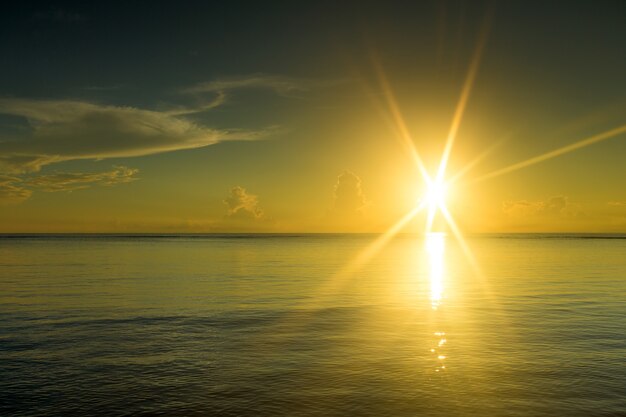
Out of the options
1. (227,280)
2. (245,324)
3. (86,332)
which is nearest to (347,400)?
(245,324)

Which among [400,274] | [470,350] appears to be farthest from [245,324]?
[400,274]

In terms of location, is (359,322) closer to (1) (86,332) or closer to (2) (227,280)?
(1) (86,332)

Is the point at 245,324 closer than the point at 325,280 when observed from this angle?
Yes

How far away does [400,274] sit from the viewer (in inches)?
2630

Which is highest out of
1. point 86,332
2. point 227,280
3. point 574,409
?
point 227,280

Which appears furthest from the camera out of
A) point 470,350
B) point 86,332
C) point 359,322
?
point 359,322

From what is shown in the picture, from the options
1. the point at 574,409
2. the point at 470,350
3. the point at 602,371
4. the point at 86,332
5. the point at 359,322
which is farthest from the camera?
the point at 359,322

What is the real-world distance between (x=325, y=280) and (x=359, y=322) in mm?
26710

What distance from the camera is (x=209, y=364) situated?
69.4ft

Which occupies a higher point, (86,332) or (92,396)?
(86,332)

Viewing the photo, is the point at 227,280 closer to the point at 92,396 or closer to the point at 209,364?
the point at 209,364

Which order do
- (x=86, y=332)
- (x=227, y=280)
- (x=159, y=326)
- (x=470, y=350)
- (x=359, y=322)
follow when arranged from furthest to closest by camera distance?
(x=227, y=280), (x=359, y=322), (x=159, y=326), (x=86, y=332), (x=470, y=350)

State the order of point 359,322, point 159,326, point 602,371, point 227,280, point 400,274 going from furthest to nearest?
1. point 400,274
2. point 227,280
3. point 359,322
4. point 159,326
5. point 602,371

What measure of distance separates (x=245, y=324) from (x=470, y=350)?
12.1 m
